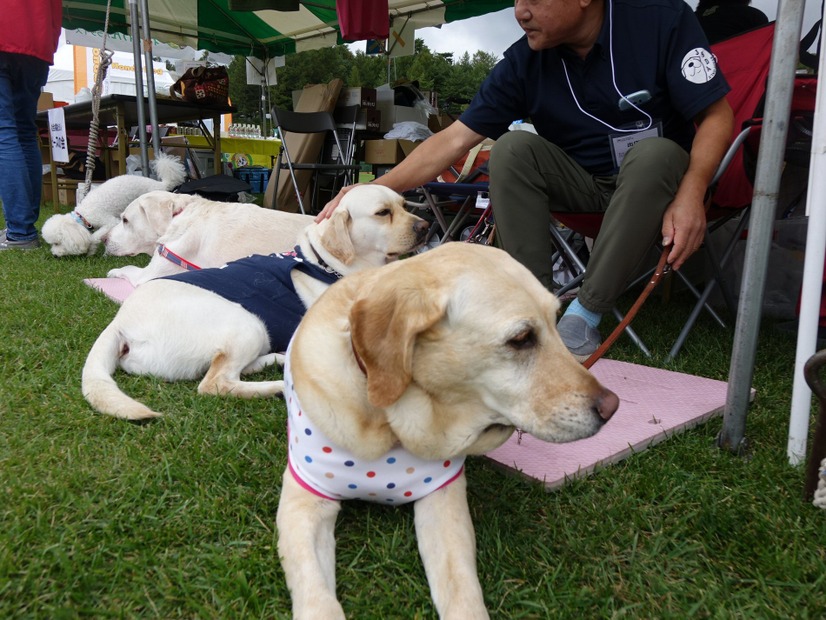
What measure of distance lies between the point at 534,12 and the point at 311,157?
21.0 feet

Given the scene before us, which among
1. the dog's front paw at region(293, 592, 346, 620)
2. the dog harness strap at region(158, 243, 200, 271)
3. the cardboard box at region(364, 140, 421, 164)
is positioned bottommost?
the dog's front paw at region(293, 592, 346, 620)

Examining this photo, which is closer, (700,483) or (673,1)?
(700,483)

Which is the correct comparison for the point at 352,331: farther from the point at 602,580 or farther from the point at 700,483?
the point at 700,483

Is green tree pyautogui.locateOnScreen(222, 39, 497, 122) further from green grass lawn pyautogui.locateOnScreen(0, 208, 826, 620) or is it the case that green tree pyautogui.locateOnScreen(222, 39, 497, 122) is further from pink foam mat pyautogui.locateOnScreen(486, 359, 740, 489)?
green grass lawn pyautogui.locateOnScreen(0, 208, 826, 620)

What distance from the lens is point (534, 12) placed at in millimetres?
2508

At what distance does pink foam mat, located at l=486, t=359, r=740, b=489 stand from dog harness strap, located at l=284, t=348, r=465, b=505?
1.32 ft

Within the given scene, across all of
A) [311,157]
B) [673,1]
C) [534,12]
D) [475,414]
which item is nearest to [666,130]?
[673,1]

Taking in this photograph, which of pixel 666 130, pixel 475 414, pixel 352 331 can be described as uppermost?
pixel 666 130

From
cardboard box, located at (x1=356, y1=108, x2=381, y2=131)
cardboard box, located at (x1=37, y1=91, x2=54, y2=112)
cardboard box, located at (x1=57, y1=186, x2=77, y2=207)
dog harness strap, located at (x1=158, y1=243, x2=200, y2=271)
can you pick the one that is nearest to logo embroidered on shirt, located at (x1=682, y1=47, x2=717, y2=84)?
dog harness strap, located at (x1=158, y1=243, x2=200, y2=271)

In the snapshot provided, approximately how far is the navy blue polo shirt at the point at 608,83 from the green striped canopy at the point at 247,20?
20.2 feet

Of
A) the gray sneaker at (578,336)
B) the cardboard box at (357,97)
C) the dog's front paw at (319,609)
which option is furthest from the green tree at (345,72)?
the dog's front paw at (319,609)

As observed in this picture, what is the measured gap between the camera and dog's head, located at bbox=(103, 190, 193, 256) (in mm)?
4012

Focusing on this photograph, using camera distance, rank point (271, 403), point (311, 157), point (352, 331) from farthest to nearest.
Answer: point (311, 157), point (271, 403), point (352, 331)

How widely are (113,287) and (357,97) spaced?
229 inches
